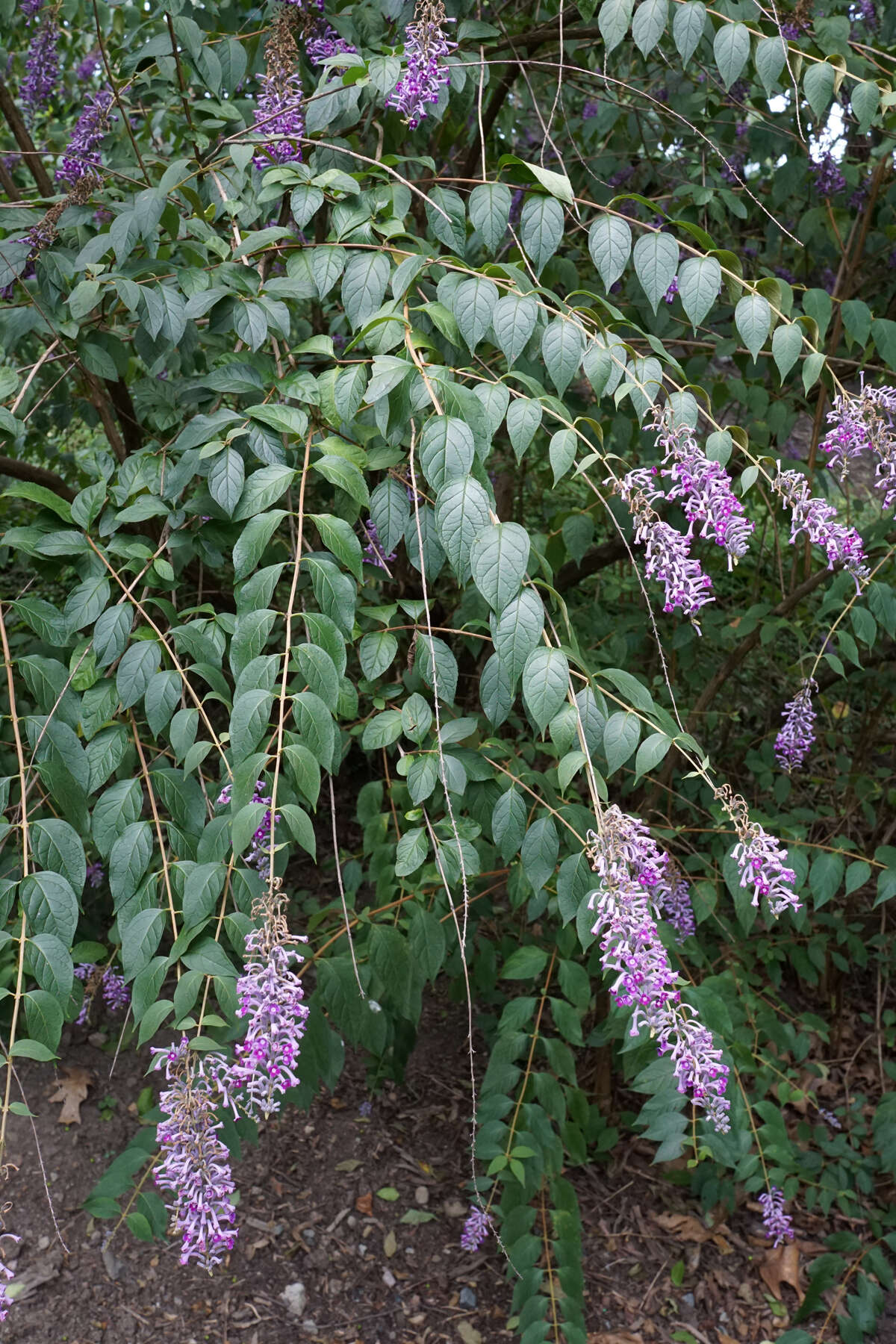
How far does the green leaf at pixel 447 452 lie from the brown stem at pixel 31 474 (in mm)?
702

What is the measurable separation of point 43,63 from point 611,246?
1.99 m

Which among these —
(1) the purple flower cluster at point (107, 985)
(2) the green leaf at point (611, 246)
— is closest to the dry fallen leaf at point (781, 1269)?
(1) the purple flower cluster at point (107, 985)

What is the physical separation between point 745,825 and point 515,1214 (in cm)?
131

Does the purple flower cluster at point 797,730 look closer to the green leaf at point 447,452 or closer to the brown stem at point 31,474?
the green leaf at point 447,452

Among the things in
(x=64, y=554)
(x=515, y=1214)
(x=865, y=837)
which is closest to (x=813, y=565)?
(x=865, y=837)

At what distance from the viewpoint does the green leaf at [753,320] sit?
4.65 feet

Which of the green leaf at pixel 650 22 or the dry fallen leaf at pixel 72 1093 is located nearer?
the green leaf at pixel 650 22

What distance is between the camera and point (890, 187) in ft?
8.42

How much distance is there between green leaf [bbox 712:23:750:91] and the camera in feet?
5.10

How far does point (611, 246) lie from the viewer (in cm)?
140

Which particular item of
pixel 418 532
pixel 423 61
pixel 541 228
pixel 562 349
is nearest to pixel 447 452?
pixel 418 532

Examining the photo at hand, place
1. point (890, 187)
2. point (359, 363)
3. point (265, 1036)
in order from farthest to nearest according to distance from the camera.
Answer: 1. point (890, 187)
2. point (359, 363)
3. point (265, 1036)

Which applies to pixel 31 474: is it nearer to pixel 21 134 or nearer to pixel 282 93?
pixel 282 93

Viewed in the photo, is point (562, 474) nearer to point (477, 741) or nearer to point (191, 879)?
point (191, 879)
